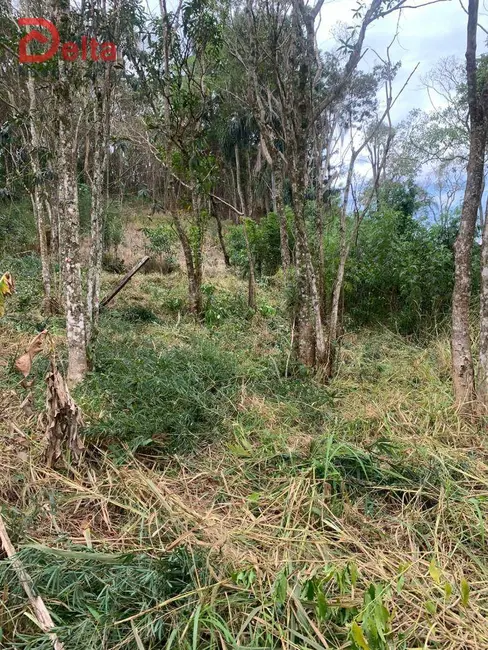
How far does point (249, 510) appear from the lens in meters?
2.26

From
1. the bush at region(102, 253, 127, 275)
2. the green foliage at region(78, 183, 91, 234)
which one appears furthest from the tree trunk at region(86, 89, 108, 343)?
the green foliage at region(78, 183, 91, 234)

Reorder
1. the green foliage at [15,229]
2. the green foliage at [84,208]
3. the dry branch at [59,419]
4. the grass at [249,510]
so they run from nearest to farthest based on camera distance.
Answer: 1. the grass at [249,510]
2. the dry branch at [59,419]
3. the green foliage at [15,229]
4. the green foliage at [84,208]

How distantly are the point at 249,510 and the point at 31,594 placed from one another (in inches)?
44.4

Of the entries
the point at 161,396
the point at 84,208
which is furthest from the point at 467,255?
the point at 84,208

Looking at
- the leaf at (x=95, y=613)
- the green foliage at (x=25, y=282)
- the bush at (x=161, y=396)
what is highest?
the green foliage at (x=25, y=282)

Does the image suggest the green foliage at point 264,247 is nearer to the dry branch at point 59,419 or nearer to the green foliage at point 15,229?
the green foliage at point 15,229

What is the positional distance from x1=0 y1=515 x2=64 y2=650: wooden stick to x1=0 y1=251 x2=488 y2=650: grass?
1.4 inches

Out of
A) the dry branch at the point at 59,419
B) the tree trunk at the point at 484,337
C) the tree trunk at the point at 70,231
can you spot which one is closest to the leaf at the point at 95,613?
the dry branch at the point at 59,419

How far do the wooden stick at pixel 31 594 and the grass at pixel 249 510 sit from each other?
0.03m

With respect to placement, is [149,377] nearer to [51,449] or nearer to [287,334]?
[51,449]

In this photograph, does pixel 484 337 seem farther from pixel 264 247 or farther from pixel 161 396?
pixel 264 247

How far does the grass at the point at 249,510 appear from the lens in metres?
1.55

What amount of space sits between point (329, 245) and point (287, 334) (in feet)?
7.19

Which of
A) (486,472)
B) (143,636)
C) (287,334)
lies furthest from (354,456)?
(287,334)
